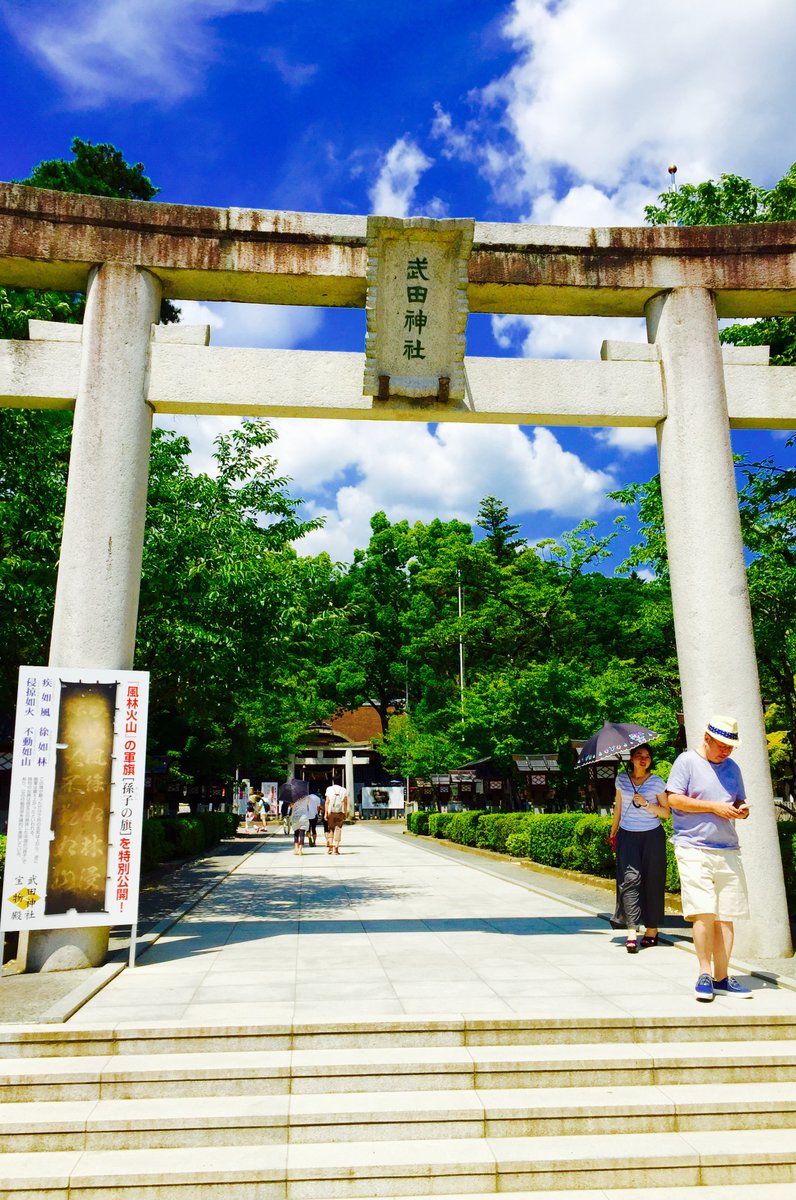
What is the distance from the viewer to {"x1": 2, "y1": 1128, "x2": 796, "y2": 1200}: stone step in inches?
152

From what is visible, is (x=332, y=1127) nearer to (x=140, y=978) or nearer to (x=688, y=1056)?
(x=688, y=1056)

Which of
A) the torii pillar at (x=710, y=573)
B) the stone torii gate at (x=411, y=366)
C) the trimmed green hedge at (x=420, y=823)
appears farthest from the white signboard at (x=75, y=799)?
the trimmed green hedge at (x=420, y=823)

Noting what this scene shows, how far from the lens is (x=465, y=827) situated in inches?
921

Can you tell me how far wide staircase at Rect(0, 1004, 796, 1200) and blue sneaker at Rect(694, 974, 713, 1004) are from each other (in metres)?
0.31

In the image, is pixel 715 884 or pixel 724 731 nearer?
pixel 715 884

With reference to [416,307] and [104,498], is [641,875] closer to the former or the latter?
[416,307]

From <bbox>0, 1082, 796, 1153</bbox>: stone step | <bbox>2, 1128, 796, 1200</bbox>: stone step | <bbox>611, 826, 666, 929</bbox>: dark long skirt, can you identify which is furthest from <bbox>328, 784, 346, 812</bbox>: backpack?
<bbox>2, 1128, 796, 1200</bbox>: stone step

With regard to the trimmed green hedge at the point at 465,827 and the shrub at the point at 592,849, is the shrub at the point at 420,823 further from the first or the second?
the shrub at the point at 592,849

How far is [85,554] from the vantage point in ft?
23.2

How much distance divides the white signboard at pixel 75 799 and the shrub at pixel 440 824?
20.3 m

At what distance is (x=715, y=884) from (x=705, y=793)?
59 cm

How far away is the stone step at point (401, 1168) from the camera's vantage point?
386 cm

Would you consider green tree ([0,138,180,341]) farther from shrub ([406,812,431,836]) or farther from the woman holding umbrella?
shrub ([406,812,431,836])

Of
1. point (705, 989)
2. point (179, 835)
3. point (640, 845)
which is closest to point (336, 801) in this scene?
point (179, 835)
